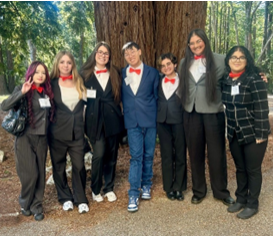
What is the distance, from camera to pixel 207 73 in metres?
3.42

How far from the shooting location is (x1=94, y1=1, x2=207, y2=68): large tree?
4.87 m

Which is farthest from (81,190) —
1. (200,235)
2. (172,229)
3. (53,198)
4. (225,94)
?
(225,94)

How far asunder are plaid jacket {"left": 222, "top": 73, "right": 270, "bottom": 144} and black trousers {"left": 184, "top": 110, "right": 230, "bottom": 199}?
245 mm

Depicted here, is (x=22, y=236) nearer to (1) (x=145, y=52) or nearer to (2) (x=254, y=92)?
(2) (x=254, y=92)

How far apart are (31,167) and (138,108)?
153 centimetres

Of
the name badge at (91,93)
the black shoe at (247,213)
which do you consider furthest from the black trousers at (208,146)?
the name badge at (91,93)

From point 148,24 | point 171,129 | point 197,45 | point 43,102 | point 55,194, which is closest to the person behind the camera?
point 43,102

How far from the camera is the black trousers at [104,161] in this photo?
373 centimetres

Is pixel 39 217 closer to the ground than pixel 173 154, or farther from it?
closer to the ground

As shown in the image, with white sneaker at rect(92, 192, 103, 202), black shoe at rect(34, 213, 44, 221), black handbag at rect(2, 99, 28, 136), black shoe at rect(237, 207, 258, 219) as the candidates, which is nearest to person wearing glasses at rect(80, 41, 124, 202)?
white sneaker at rect(92, 192, 103, 202)

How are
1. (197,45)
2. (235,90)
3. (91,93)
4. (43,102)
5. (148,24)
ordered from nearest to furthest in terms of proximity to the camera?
(235,90), (43,102), (197,45), (91,93), (148,24)

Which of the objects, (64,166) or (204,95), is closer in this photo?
(204,95)

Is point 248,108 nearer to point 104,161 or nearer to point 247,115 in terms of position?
point 247,115

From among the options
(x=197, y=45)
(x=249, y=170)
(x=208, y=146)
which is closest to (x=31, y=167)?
(x=208, y=146)
